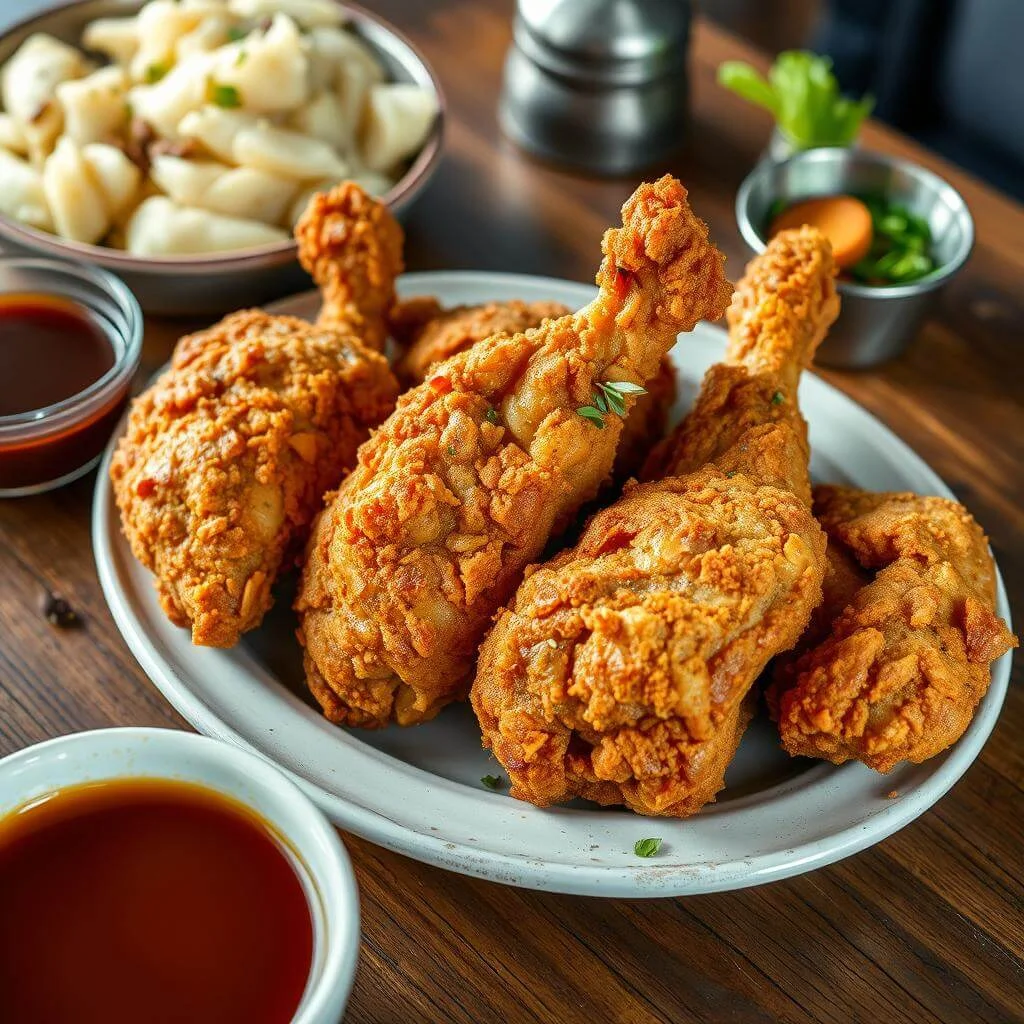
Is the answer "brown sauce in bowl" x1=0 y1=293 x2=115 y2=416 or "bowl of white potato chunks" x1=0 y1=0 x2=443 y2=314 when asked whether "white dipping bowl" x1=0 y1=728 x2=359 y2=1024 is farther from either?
"bowl of white potato chunks" x1=0 y1=0 x2=443 y2=314

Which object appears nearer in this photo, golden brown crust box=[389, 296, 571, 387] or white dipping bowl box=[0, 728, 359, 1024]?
white dipping bowl box=[0, 728, 359, 1024]

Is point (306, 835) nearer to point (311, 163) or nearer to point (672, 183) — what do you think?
point (672, 183)

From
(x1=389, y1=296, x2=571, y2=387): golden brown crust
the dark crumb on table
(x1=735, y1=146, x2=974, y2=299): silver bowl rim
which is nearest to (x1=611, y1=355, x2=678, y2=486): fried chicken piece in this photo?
(x1=389, y1=296, x2=571, y2=387): golden brown crust

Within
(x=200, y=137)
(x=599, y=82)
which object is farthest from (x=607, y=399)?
(x=599, y=82)

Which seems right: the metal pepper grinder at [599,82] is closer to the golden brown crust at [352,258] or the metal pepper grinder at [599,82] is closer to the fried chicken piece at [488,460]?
the golden brown crust at [352,258]

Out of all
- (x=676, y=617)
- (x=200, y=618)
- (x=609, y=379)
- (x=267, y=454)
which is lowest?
(x=200, y=618)

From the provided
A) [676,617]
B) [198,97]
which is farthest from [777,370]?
[198,97]

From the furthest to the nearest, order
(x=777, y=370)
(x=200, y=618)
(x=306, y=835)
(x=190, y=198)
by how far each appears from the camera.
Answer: (x=190, y=198) < (x=777, y=370) < (x=200, y=618) < (x=306, y=835)

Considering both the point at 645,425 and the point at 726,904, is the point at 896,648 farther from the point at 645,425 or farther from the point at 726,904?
the point at 645,425
